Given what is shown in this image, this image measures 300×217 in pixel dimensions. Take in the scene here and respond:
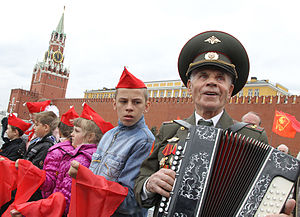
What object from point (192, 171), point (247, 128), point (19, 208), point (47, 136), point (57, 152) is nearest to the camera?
point (192, 171)

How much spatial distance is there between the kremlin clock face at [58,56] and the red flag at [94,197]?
5608 centimetres

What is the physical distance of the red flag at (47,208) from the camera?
1.87 meters

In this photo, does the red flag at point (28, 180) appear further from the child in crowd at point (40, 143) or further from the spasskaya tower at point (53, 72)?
the spasskaya tower at point (53, 72)

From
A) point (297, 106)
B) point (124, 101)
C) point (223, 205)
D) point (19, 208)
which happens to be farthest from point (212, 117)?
point (297, 106)

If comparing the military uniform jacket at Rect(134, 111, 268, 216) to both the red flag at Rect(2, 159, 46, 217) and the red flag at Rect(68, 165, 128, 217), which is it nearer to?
the red flag at Rect(68, 165, 128, 217)

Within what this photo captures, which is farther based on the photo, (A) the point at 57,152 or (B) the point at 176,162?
(A) the point at 57,152

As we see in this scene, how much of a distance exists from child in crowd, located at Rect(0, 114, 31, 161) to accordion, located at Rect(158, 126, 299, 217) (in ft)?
10.7

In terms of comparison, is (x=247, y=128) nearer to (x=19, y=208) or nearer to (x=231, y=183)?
(x=231, y=183)

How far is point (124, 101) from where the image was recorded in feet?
6.46

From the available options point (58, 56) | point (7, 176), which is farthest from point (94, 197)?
point (58, 56)

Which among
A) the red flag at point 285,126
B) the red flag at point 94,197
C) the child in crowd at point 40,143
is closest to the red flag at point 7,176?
the child in crowd at point 40,143

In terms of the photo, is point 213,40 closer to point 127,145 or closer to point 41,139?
point 127,145

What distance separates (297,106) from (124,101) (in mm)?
16674

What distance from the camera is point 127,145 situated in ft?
5.96
